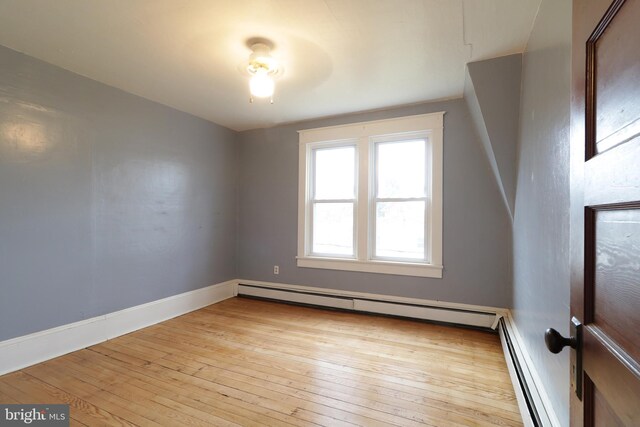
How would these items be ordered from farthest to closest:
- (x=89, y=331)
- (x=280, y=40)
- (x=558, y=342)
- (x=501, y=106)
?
(x=89, y=331), (x=501, y=106), (x=280, y=40), (x=558, y=342)

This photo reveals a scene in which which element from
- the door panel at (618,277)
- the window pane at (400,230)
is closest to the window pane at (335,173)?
the window pane at (400,230)

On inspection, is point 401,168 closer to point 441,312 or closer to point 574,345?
point 441,312

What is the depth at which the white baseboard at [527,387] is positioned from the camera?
139cm

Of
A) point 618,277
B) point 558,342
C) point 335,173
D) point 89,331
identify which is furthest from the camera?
point 335,173

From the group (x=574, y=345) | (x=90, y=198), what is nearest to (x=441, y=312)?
(x=574, y=345)

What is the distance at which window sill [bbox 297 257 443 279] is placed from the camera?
10.7ft

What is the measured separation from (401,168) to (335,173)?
0.86m

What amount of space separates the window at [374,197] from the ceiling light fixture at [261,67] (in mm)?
1540

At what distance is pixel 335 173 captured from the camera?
12.7 feet

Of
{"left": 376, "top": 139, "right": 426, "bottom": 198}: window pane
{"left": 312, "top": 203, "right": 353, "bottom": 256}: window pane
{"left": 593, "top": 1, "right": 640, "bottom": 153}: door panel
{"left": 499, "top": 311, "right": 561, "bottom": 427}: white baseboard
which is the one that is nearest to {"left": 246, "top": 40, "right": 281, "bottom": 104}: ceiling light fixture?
{"left": 376, "top": 139, "right": 426, "bottom": 198}: window pane

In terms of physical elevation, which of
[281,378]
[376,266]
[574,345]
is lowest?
[281,378]

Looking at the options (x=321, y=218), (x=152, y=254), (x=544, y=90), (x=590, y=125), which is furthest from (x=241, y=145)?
(x=590, y=125)

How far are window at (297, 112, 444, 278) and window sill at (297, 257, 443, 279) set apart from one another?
1 cm

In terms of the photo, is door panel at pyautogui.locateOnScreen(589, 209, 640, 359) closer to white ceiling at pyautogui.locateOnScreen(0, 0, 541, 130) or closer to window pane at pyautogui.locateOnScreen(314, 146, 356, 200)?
white ceiling at pyautogui.locateOnScreen(0, 0, 541, 130)
